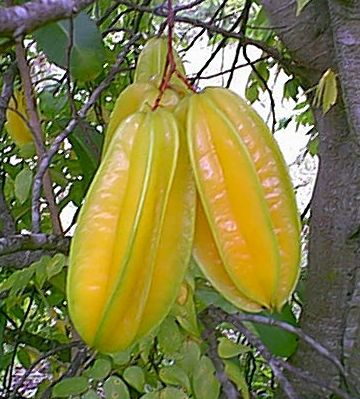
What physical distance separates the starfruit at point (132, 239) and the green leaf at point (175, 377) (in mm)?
297

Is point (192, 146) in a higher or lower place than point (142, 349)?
higher

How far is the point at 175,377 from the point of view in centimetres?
96

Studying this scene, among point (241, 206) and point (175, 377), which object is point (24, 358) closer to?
point (175, 377)

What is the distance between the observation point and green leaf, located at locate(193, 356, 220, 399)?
935 millimetres

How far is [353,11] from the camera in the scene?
102cm

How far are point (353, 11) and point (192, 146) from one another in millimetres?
460

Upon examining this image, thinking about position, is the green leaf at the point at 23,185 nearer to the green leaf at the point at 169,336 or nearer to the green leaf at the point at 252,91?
the green leaf at the point at 169,336

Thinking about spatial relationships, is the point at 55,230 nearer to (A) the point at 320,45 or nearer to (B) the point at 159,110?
(A) the point at 320,45

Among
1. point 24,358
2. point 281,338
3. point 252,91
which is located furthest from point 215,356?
point 252,91

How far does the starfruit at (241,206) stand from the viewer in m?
0.66

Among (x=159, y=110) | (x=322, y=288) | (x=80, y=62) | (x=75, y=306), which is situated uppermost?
(x=80, y=62)

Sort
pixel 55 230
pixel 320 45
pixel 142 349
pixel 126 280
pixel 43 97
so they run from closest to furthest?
pixel 126 280 → pixel 142 349 → pixel 320 45 → pixel 55 230 → pixel 43 97

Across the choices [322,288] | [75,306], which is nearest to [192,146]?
[75,306]

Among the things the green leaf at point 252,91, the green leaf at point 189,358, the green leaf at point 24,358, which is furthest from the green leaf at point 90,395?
the green leaf at point 252,91
